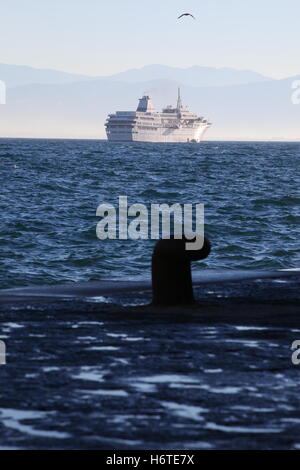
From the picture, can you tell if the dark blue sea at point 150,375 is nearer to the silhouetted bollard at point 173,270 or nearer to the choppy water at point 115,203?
the silhouetted bollard at point 173,270

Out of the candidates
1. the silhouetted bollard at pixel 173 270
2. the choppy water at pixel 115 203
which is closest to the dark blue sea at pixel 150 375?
the silhouetted bollard at pixel 173 270

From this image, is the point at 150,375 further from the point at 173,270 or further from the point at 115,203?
the point at 115,203

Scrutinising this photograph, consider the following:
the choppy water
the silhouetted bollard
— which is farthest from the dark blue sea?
the choppy water

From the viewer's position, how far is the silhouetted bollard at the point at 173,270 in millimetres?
11867

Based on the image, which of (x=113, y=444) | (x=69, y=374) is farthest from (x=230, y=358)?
(x=113, y=444)

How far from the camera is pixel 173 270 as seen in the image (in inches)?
470

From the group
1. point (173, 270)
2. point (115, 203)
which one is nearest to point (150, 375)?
point (173, 270)

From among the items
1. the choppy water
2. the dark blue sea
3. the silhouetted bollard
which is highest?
the silhouetted bollard

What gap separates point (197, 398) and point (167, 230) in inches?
1190

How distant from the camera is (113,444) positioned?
21.1ft

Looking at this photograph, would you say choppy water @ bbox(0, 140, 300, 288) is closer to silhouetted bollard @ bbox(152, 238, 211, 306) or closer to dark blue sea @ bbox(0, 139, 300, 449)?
silhouetted bollard @ bbox(152, 238, 211, 306)

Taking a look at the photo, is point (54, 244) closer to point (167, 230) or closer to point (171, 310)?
point (167, 230)

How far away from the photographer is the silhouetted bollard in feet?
38.9

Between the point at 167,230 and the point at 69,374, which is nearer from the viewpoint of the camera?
the point at 69,374
